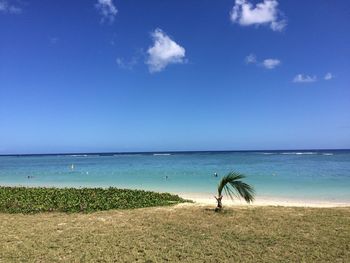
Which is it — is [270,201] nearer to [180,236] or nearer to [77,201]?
[77,201]

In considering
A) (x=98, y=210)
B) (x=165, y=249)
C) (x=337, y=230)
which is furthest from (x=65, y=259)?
(x=337, y=230)

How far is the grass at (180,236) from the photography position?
712cm

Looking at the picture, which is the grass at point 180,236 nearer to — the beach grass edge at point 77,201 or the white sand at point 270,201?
the beach grass edge at point 77,201

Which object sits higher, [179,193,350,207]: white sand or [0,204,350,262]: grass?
[0,204,350,262]: grass

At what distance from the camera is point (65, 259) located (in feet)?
22.9

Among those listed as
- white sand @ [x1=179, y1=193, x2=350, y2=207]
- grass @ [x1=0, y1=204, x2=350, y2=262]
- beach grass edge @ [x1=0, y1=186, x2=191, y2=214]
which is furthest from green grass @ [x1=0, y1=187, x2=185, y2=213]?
white sand @ [x1=179, y1=193, x2=350, y2=207]

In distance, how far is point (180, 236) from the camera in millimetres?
8492

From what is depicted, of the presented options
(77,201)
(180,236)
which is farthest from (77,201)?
(180,236)

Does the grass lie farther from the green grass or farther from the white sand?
the white sand

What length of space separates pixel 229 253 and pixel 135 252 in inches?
71.9

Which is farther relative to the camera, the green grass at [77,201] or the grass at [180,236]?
the green grass at [77,201]

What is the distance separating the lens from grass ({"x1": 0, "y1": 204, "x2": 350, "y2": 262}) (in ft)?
23.4

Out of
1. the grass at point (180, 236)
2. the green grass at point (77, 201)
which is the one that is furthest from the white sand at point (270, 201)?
the grass at point (180, 236)

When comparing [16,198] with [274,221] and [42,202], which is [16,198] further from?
[274,221]
